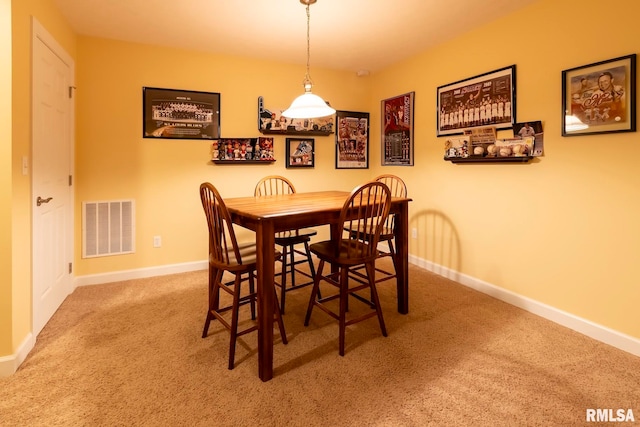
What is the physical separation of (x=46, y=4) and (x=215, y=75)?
1493 millimetres

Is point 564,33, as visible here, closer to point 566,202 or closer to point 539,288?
point 566,202

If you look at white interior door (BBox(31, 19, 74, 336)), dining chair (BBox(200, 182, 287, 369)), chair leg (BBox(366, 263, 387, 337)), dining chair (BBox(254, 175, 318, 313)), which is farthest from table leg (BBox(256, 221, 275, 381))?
white interior door (BBox(31, 19, 74, 336))

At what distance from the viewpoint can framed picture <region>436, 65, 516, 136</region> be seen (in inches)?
110

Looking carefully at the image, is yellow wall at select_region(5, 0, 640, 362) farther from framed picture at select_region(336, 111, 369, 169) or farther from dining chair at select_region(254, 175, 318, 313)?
dining chair at select_region(254, 175, 318, 313)

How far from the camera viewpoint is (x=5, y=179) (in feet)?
5.94

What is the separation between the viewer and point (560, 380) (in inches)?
72.1

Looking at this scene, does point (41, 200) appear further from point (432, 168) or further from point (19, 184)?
point (432, 168)

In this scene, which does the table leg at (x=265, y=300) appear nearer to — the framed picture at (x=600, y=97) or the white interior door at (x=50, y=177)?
the white interior door at (x=50, y=177)

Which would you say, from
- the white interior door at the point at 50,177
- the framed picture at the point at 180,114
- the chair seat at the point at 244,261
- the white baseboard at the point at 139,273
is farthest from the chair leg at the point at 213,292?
the framed picture at the point at 180,114

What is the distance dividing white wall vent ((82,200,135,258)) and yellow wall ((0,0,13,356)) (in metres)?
1.49

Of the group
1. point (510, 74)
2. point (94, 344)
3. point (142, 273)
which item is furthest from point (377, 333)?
point (142, 273)

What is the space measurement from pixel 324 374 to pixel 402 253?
1089 mm

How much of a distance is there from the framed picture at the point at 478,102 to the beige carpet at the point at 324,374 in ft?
5.15

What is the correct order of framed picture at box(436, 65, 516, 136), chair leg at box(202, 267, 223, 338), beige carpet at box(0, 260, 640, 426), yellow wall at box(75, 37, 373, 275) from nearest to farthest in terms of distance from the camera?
beige carpet at box(0, 260, 640, 426) < chair leg at box(202, 267, 223, 338) < framed picture at box(436, 65, 516, 136) < yellow wall at box(75, 37, 373, 275)
